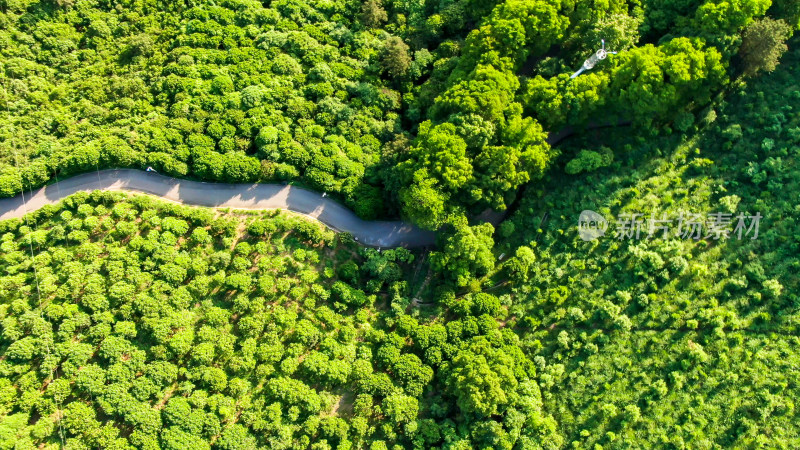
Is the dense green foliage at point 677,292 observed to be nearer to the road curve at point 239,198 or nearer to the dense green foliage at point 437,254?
the dense green foliage at point 437,254

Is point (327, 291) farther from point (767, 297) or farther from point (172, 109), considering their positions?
point (767, 297)

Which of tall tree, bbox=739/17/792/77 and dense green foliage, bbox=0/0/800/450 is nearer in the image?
dense green foliage, bbox=0/0/800/450

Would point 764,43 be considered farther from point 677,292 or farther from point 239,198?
point 239,198

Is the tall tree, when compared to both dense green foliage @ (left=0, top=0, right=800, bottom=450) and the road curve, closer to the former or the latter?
dense green foliage @ (left=0, top=0, right=800, bottom=450)

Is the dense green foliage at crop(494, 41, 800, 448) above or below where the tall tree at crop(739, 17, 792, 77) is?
below

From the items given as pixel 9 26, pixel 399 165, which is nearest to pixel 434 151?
pixel 399 165

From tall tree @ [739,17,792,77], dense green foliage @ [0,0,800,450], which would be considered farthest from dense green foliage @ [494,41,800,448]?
tall tree @ [739,17,792,77]

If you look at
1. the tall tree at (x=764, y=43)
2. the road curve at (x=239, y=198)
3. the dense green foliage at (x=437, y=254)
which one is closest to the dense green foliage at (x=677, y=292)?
the dense green foliage at (x=437, y=254)

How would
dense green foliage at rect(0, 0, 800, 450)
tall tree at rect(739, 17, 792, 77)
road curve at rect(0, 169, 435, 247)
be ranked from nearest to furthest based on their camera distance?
dense green foliage at rect(0, 0, 800, 450) → tall tree at rect(739, 17, 792, 77) → road curve at rect(0, 169, 435, 247)

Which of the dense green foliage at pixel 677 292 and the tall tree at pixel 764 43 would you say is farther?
the tall tree at pixel 764 43
